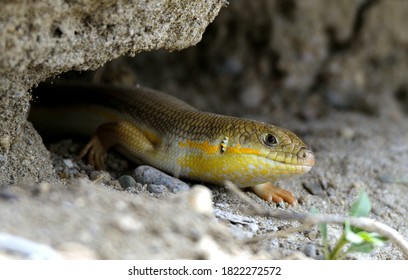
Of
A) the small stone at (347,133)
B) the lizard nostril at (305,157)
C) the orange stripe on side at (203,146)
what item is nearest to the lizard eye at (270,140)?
the lizard nostril at (305,157)

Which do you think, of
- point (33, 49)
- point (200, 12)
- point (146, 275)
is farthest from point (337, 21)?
point (146, 275)

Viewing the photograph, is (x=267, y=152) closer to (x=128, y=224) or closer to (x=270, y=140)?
(x=270, y=140)

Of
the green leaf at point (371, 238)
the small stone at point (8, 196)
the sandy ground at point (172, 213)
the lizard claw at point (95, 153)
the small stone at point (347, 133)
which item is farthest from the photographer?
the small stone at point (347, 133)

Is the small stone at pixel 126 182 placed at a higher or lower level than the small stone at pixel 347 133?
lower

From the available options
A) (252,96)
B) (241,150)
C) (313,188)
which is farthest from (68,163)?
(252,96)

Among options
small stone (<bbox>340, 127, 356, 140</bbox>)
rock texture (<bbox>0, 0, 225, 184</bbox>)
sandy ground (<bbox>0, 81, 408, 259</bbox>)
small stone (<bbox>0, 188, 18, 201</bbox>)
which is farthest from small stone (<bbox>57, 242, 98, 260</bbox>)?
small stone (<bbox>340, 127, 356, 140</bbox>)

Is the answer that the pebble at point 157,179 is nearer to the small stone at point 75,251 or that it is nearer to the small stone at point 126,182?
the small stone at point 126,182
